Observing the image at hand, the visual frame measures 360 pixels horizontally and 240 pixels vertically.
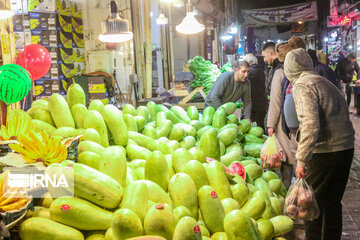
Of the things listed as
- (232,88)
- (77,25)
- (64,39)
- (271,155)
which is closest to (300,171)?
(271,155)

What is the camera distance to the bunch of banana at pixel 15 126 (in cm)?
201

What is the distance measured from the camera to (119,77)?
33.8ft

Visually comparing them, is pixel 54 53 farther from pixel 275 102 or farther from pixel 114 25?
pixel 275 102

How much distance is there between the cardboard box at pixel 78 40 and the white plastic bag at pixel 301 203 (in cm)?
923

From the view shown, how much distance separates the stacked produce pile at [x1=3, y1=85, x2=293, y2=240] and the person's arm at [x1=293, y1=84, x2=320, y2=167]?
1.11 ft

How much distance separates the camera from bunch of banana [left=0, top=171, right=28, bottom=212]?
1.47m

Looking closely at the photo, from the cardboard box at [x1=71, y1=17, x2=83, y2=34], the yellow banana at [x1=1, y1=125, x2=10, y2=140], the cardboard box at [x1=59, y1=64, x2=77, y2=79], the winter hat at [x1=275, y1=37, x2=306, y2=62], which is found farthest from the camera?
the cardboard box at [x1=71, y1=17, x2=83, y2=34]

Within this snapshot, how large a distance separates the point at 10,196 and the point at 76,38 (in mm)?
9822

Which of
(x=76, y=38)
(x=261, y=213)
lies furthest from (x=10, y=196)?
(x=76, y=38)

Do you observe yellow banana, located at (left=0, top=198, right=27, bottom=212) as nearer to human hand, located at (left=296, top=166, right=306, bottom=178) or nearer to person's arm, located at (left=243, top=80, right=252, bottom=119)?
human hand, located at (left=296, top=166, right=306, bottom=178)

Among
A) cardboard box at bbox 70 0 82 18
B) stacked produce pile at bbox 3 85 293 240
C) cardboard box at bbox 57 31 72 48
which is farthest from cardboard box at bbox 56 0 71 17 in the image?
stacked produce pile at bbox 3 85 293 240

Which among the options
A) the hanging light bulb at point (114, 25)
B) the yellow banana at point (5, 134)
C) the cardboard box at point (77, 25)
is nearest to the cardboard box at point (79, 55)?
the cardboard box at point (77, 25)

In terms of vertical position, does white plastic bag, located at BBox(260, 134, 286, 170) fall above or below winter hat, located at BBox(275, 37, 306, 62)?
below

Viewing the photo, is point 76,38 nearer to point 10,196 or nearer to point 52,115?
point 52,115
